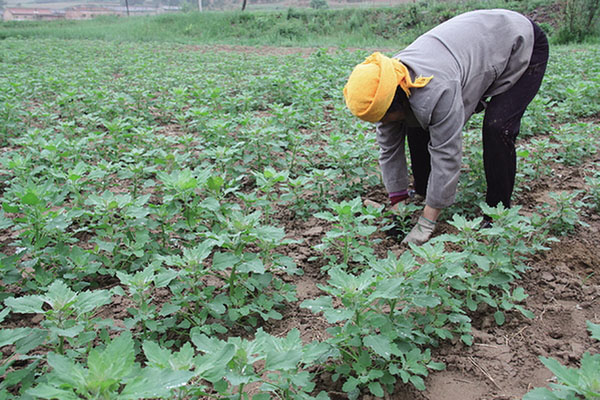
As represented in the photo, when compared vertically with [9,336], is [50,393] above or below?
above

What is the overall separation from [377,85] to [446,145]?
0.57 m

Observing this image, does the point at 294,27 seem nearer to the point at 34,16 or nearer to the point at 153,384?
the point at 153,384

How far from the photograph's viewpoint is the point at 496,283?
2.25 metres

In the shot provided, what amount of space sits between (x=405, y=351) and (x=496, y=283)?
0.65 m

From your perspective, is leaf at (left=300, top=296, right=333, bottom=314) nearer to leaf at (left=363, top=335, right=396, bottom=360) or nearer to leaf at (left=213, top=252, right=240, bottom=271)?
leaf at (left=363, top=335, right=396, bottom=360)

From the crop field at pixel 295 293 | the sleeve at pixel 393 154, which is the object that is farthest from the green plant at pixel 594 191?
Answer: the sleeve at pixel 393 154

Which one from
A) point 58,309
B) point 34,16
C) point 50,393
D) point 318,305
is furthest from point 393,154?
point 34,16

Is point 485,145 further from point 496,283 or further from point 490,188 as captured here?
point 496,283

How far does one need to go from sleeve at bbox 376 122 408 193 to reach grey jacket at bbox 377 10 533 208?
0.33 meters

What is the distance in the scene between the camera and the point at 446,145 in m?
2.67

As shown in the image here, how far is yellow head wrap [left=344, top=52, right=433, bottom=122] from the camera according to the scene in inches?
95.8

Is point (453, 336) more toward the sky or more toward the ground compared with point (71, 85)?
more toward the ground

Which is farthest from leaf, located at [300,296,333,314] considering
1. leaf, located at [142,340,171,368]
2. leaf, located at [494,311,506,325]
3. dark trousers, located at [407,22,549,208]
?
dark trousers, located at [407,22,549,208]

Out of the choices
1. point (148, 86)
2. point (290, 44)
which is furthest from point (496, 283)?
point (290, 44)
